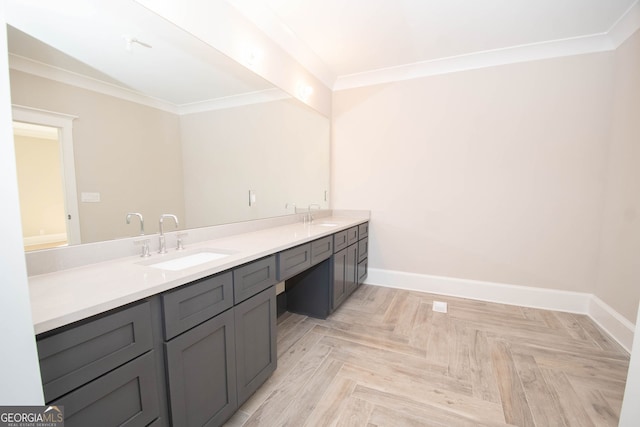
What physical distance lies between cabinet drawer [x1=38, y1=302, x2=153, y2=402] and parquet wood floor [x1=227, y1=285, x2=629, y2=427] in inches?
35.3

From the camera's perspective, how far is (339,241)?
2.72m

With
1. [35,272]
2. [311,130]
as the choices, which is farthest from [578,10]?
[35,272]

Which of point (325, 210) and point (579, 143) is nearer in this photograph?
point (579, 143)

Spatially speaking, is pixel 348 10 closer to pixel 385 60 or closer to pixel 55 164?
pixel 385 60

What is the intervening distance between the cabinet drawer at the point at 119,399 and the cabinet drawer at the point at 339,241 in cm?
178

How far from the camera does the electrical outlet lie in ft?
9.48

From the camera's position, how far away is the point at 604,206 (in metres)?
2.64

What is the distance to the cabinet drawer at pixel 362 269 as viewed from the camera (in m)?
3.33

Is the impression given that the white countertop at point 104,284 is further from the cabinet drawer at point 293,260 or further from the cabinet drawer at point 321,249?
the cabinet drawer at point 321,249

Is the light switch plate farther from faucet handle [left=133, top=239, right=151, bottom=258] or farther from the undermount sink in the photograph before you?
the undermount sink

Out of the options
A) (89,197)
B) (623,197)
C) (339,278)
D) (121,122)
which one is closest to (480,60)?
(623,197)

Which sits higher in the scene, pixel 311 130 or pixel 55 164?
pixel 311 130

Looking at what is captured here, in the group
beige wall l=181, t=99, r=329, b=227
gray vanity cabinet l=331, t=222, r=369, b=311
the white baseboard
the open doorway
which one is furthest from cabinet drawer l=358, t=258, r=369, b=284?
the open doorway

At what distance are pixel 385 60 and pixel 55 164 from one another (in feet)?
10.0
